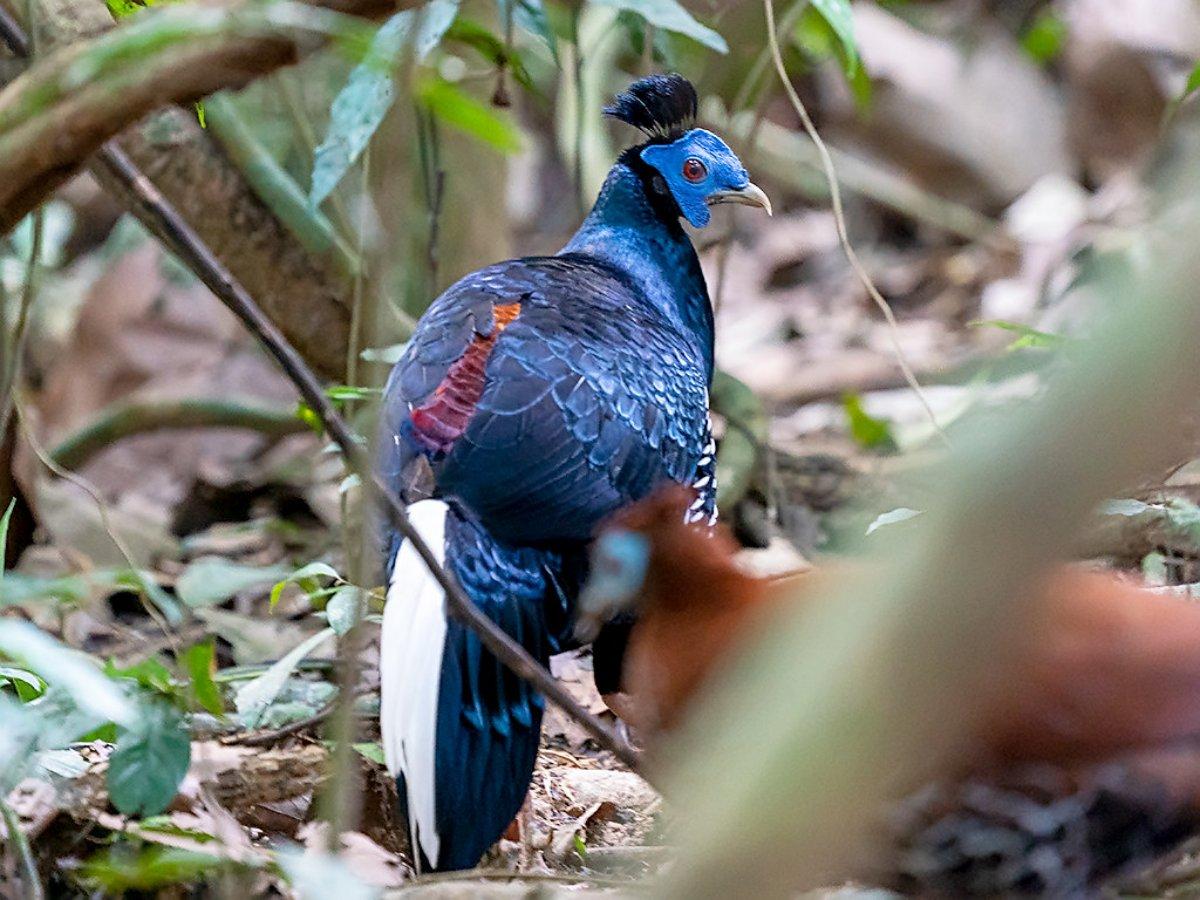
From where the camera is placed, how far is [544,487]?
239 cm

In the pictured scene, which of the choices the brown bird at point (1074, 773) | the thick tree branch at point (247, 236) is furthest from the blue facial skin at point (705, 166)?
the brown bird at point (1074, 773)

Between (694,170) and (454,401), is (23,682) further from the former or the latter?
(694,170)

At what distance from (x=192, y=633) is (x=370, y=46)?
2.44 metres

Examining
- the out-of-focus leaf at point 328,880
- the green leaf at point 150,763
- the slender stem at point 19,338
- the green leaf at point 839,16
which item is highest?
the green leaf at point 839,16

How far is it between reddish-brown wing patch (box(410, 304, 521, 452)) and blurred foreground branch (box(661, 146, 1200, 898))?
1.33 metres

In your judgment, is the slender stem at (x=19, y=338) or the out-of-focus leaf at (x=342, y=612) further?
the out-of-focus leaf at (x=342, y=612)

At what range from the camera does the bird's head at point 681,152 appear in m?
3.30

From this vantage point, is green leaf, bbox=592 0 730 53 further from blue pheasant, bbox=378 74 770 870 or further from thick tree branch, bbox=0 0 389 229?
thick tree branch, bbox=0 0 389 229

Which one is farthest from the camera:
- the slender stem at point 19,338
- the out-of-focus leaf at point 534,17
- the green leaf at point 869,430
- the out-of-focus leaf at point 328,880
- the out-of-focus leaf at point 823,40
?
the green leaf at point 869,430

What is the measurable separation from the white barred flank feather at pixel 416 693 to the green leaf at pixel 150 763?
0.37m

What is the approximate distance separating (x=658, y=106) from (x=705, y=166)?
0.17 metres

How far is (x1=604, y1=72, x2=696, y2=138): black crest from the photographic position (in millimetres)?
3295

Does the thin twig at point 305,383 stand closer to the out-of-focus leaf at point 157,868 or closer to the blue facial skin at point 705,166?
the out-of-focus leaf at point 157,868

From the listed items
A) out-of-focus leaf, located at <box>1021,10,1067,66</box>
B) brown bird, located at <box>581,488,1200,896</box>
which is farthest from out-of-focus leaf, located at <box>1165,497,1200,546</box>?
out-of-focus leaf, located at <box>1021,10,1067,66</box>
